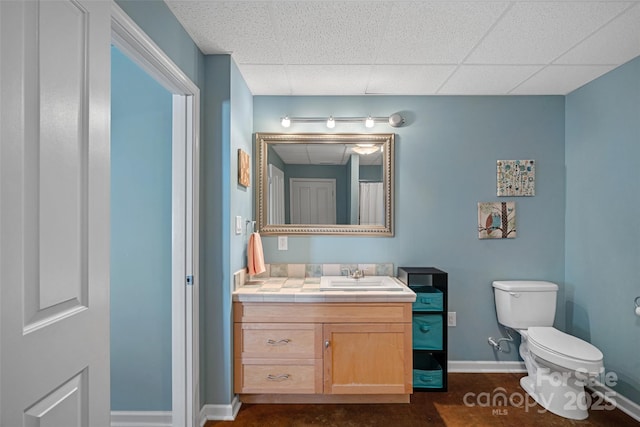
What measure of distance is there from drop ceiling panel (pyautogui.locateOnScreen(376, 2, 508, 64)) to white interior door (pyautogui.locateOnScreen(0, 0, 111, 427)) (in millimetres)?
1371

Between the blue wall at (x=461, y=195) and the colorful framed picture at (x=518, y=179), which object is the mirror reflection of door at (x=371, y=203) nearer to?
the blue wall at (x=461, y=195)

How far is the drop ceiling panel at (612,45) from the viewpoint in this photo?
1.77 metres

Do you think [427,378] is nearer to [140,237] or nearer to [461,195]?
[461,195]

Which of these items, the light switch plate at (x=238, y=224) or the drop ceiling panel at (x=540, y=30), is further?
the light switch plate at (x=238, y=224)

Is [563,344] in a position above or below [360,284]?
below

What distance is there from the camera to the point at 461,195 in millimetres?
2816

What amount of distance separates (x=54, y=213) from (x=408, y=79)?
7.67 ft

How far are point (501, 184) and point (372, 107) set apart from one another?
1.25 metres

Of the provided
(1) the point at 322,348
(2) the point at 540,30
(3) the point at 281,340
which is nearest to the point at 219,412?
(3) the point at 281,340

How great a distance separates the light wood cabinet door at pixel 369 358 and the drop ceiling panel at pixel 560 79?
206 centimetres

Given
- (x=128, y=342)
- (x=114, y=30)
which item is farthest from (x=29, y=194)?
(x=128, y=342)

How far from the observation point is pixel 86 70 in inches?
36.6

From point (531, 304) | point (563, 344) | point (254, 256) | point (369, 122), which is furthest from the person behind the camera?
point (369, 122)

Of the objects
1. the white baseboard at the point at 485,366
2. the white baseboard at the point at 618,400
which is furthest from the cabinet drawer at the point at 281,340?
the white baseboard at the point at 618,400
